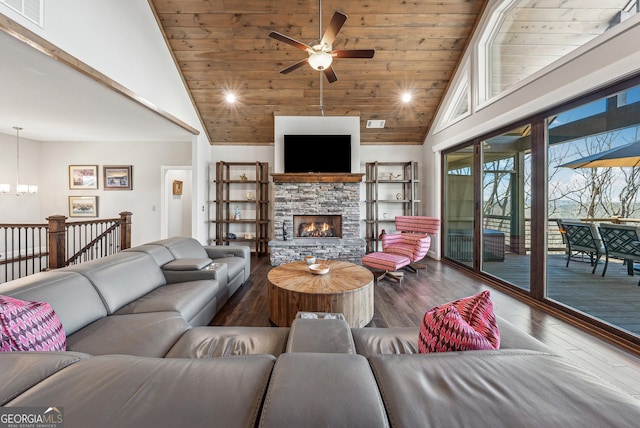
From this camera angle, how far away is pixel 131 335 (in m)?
1.49

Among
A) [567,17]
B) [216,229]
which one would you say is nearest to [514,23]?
[567,17]

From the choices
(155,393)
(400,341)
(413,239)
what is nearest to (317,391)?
(155,393)

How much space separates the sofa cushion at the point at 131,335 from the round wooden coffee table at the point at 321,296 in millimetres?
859

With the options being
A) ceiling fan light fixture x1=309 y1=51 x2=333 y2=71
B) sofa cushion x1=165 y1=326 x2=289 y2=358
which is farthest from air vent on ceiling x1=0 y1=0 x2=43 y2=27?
sofa cushion x1=165 y1=326 x2=289 y2=358

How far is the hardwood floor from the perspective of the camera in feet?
6.14

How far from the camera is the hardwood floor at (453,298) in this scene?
1.87m

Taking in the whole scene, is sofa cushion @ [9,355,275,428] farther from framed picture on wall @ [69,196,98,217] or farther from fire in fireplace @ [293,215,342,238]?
framed picture on wall @ [69,196,98,217]

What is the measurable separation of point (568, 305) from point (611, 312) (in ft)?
1.04

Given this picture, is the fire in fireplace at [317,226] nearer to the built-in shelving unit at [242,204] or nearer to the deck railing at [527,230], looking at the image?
the built-in shelving unit at [242,204]

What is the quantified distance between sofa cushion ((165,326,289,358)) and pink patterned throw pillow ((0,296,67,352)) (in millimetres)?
549

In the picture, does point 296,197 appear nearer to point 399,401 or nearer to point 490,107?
point 490,107

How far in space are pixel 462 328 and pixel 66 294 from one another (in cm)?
231

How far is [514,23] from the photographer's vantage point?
3.39 m

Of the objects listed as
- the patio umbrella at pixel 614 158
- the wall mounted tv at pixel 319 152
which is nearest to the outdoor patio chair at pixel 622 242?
the patio umbrella at pixel 614 158
